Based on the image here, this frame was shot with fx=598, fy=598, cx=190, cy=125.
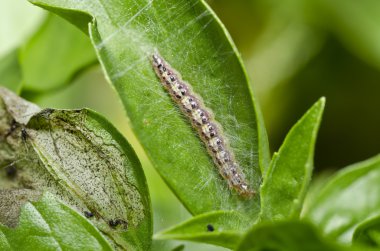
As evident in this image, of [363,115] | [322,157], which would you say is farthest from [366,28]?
[322,157]

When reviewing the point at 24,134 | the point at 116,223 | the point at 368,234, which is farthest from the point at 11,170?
the point at 368,234

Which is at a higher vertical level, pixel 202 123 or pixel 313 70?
pixel 202 123

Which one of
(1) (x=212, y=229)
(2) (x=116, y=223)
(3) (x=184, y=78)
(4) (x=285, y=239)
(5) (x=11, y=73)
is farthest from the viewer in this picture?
(5) (x=11, y=73)

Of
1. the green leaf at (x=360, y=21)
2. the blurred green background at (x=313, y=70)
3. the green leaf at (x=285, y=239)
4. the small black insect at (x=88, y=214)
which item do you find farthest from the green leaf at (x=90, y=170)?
the green leaf at (x=360, y=21)

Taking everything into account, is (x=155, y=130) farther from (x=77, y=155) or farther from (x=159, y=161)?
(x=77, y=155)

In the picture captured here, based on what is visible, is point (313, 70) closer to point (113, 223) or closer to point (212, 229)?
point (113, 223)

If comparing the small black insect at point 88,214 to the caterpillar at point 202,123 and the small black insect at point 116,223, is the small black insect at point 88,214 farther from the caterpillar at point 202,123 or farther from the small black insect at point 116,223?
the caterpillar at point 202,123

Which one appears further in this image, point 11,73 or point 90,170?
point 11,73

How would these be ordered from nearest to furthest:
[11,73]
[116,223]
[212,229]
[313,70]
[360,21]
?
[212,229], [116,223], [11,73], [360,21], [313,70]
